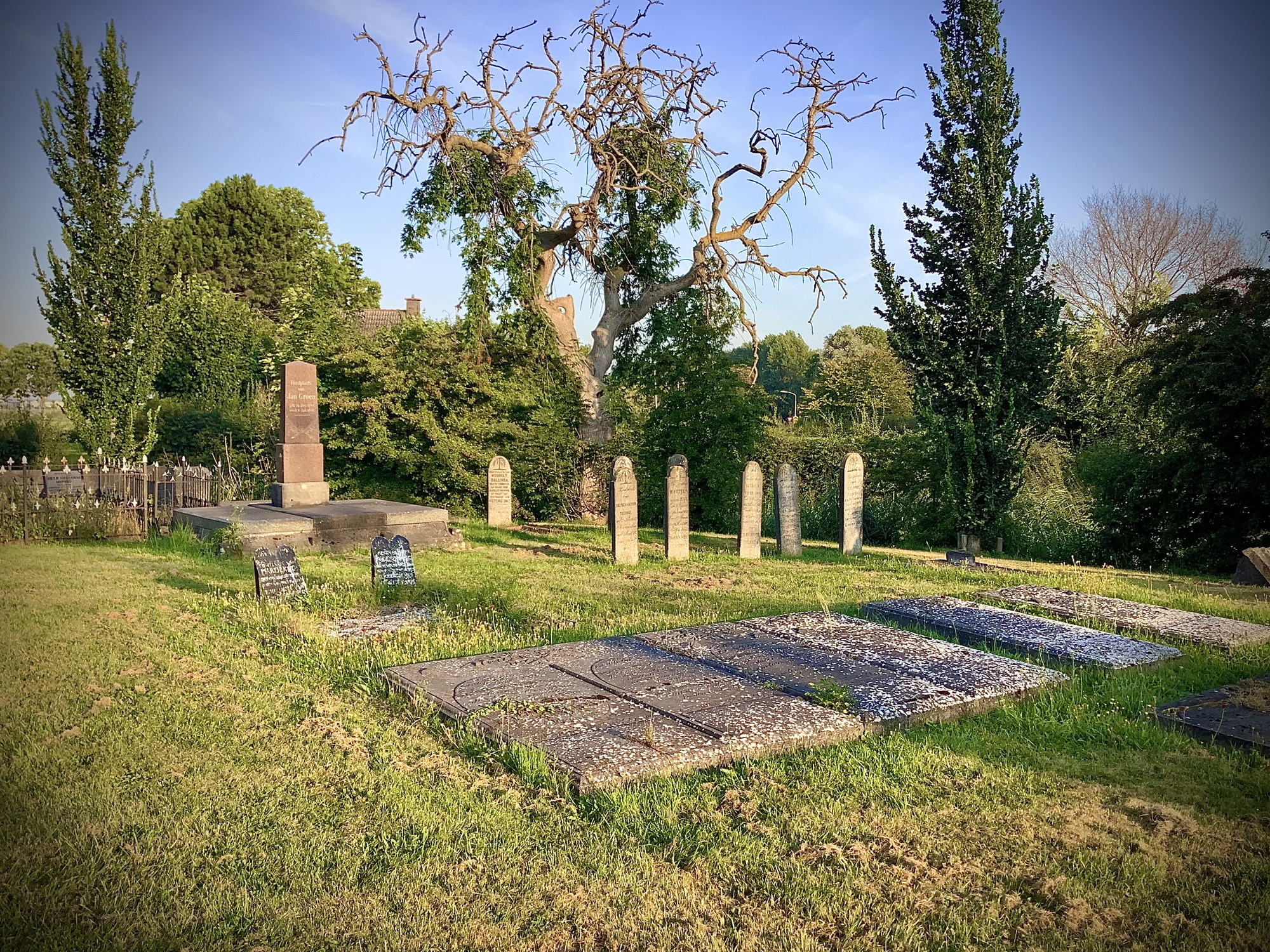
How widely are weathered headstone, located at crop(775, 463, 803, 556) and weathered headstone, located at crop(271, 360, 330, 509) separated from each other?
669 centimetres

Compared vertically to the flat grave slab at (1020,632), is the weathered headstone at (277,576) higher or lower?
higher

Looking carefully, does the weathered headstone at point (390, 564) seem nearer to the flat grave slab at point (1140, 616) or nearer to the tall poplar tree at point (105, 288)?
the flat grave slab at point (1140, 616)

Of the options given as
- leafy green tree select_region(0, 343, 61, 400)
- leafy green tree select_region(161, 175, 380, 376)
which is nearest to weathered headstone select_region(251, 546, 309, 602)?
leafy green tree select_region(161, 175, 380, 376)

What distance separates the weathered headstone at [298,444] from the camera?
40.1 ft

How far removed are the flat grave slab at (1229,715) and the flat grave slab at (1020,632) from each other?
26.9 inches

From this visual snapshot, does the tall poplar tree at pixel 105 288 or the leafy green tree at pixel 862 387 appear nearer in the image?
the tall poplar tree at pixel 105 288

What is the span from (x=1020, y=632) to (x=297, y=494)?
9.90 meters

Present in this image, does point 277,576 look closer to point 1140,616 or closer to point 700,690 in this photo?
point 700,690

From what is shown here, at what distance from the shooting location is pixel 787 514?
11.1 m

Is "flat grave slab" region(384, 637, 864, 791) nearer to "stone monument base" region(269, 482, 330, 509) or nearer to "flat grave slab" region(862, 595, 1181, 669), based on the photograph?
"flat grave slab" region(862, 595, 1181, 669)

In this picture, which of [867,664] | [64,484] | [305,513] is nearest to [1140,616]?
[867,664]

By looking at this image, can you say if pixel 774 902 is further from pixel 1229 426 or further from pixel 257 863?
pixel 1229 426

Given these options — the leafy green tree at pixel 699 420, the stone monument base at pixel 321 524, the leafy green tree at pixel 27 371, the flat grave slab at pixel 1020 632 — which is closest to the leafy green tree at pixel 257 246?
the leafy green tree at pixel 27 371

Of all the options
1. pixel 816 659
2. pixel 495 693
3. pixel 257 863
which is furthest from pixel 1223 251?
pixel 257 863
